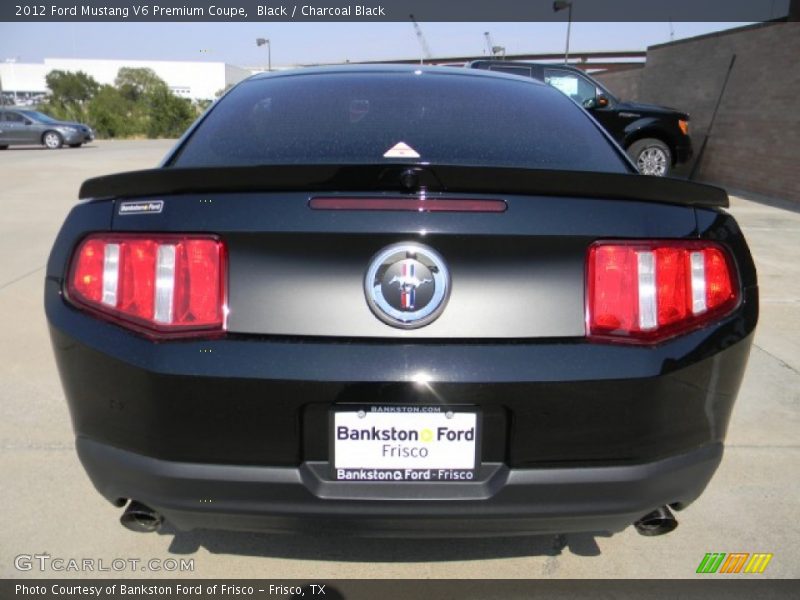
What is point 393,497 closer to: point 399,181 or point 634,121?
point 399,181

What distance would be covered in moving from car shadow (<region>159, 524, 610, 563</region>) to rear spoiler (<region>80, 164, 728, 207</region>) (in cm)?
118

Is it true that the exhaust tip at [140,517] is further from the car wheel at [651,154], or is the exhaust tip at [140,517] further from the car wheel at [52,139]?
the car wheel at [52,139]

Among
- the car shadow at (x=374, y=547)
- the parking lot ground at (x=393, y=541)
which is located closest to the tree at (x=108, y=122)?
the parking lot ground at (x=393, y=541)

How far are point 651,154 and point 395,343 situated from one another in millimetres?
11179

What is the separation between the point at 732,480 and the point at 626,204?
1.70 meters

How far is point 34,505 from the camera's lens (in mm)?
2535

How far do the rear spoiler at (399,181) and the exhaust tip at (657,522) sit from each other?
0.84 meters

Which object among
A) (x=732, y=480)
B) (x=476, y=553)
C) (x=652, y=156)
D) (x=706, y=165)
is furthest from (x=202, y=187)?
(x=706, y=165)

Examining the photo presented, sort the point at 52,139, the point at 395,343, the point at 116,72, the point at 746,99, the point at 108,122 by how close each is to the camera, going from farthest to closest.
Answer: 1. the point at 116,72
2. the point at 108,122
3. the point at 52,139
4. the point at 746,99
5. the point at 395,343

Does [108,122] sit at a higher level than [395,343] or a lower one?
lower

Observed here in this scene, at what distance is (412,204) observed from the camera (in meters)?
1.61

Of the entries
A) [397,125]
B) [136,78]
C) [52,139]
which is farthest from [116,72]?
[397,125]

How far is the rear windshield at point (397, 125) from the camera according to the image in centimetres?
212

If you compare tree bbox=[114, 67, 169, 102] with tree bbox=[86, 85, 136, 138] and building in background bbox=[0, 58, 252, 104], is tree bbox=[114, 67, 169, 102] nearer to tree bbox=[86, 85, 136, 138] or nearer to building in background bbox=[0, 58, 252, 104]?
building in background bbox=[0, 58, 252, 104]
